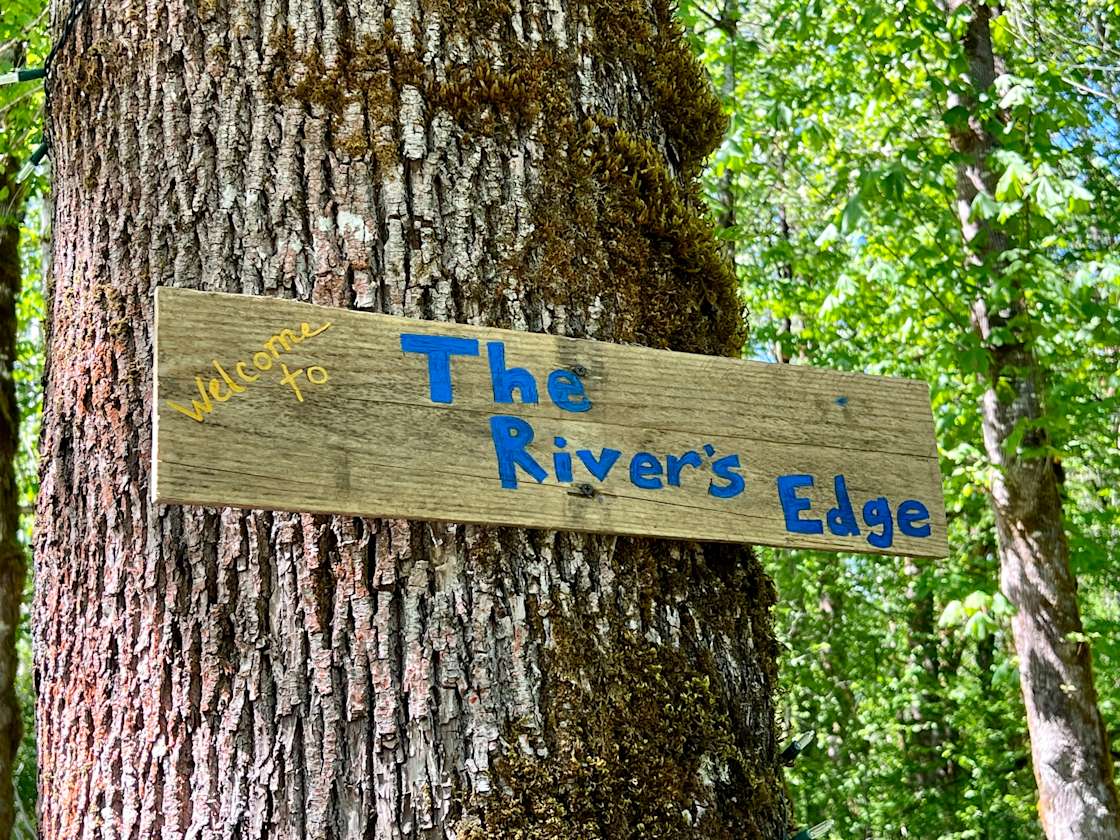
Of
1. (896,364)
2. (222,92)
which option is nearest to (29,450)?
(896,364)

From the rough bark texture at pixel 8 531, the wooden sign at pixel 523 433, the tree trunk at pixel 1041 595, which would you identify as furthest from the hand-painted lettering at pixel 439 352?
the tree trunk at pixel 1041 595

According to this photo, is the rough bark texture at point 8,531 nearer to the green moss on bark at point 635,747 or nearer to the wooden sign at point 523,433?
the wooden sign at point 523,433

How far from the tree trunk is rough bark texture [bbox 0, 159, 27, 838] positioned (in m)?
5.59

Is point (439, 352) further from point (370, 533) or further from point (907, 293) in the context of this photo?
point (907, 293)

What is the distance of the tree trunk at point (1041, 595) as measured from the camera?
632 cm

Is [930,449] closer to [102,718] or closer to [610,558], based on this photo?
[610,558]

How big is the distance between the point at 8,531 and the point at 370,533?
566cm

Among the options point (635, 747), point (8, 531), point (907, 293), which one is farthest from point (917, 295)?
point (635, 747)

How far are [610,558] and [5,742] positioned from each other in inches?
211

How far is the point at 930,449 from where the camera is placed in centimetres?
165

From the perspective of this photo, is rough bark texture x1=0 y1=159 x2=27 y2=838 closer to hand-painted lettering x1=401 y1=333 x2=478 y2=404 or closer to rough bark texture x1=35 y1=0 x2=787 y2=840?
rough bark texture x1=35 y1=0 x2=787 y2=840

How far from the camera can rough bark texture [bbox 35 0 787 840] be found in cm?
132

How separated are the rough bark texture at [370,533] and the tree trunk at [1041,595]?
5179mm

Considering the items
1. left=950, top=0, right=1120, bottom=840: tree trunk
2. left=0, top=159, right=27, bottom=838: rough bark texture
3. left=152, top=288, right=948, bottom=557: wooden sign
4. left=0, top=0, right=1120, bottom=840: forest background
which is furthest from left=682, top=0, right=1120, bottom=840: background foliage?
left=0, top=159, right=27, bottom=838: rough bark texture
